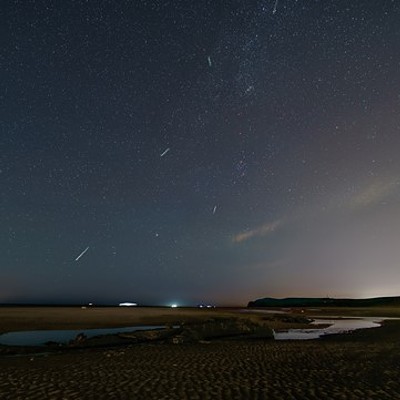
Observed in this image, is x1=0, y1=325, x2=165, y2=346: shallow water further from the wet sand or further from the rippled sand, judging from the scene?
the rippled sand

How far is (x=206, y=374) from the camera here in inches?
591

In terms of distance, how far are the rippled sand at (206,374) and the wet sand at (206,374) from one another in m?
0.03

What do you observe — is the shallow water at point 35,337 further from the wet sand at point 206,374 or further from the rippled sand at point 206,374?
the rippled sand at point 206,374

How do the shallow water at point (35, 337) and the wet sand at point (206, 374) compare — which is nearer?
the wet sand at point (206, 374)

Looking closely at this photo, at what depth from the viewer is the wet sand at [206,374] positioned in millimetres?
11906

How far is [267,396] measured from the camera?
37.6ft

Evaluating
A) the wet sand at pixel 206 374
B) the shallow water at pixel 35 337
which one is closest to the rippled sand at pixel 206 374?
the wet sand at pixel 206 374

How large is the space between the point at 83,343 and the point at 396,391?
18.5 meters

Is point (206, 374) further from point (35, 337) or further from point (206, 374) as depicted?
point (35, 337)

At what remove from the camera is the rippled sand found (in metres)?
11.9

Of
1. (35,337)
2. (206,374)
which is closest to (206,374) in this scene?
(206,374)

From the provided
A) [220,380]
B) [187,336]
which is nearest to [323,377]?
[220,380]

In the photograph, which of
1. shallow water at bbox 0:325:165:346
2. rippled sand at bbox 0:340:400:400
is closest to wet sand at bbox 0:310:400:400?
rippled sand at bbox 0:340:400:400

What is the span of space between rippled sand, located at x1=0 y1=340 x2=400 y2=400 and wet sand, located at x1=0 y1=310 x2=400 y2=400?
3 centimetres
